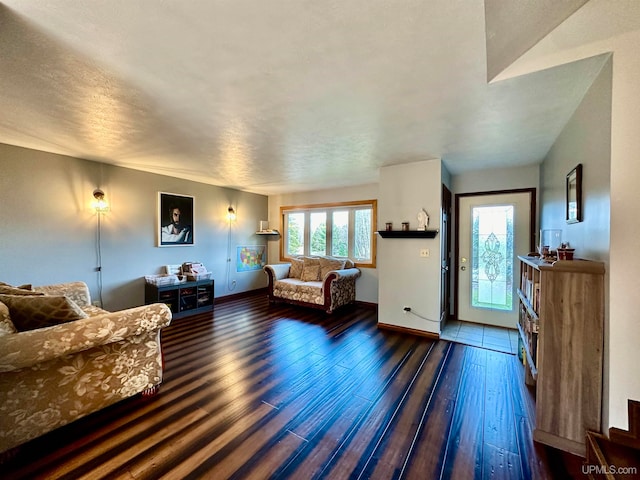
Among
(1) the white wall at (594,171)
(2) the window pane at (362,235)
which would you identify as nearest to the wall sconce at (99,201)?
(2) the window pane at (362,235)

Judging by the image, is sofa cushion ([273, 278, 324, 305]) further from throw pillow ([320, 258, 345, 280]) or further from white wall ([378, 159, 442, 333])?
white wall ([378, 159, 442, 333])

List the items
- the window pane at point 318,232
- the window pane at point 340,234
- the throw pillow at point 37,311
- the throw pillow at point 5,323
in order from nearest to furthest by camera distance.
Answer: the throw pillow at point 5,323, the throw pillow at point 37,311, the window pane at point 340,234, the window pane at point 318,232

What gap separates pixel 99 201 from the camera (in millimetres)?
3750

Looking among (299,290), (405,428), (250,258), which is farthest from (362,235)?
(405,428)

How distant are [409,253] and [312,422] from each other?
2536mm

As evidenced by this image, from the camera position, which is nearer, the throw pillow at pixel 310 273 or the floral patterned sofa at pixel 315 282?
the floral patterned sofa at pixel 315 282

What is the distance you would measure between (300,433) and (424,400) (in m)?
1.09

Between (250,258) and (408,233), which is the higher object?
(408,233)

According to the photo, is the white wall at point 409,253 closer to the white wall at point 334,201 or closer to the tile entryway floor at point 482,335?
the tile entryway floor at point 482,335

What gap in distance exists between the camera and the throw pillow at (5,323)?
5.12ft

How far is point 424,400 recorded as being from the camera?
216 cm

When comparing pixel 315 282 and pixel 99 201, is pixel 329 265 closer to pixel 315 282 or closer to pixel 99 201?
pixel 315 282

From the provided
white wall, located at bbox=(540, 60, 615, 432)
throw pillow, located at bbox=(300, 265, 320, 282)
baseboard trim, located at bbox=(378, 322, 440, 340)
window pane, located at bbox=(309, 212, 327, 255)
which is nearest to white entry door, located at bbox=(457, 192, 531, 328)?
baseboard trim, located at bbox=(378, 322, 440, 340)

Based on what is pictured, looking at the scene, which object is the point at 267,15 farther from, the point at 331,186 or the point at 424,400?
the point at 331,186
